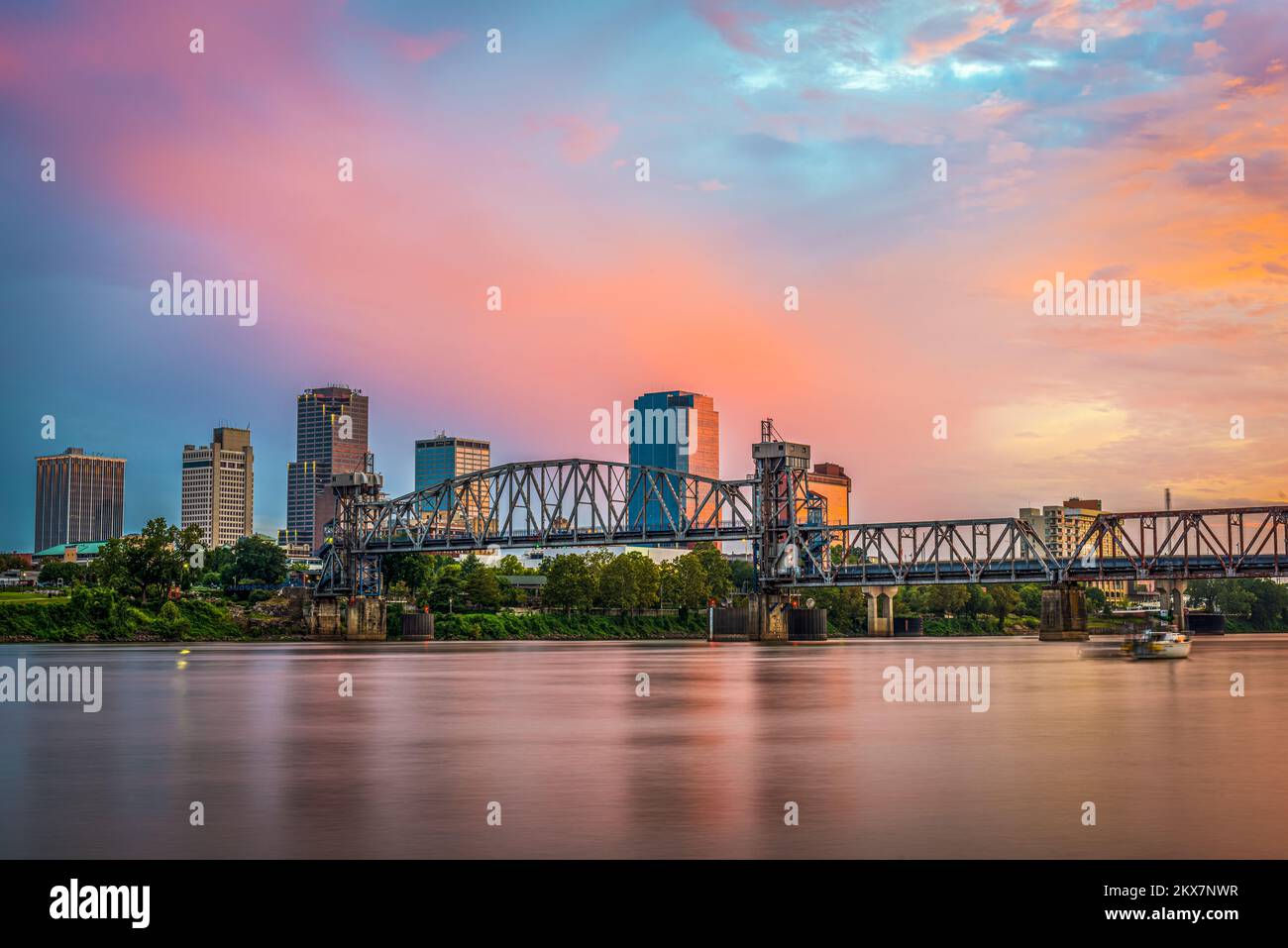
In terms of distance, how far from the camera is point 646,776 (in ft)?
97.5

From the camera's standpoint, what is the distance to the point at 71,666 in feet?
291

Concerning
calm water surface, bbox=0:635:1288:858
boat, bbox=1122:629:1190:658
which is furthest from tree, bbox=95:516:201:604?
calm water surface, bbox=0:635:1288:858

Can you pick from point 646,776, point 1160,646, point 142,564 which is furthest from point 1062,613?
point 646,776

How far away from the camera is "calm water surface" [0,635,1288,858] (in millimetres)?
21734

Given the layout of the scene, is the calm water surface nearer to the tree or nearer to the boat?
the boat

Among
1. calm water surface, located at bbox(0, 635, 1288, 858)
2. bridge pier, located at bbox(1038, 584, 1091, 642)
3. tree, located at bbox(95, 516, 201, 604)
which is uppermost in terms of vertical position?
tree, located at bbox(95, 516, 201, 604)

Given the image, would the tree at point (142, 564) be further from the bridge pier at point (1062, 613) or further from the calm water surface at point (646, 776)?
the calm water surface at point (646, 776)

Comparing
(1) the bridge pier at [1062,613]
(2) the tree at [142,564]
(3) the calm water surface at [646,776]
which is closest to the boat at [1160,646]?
(3) the calm water surface at [646,776]

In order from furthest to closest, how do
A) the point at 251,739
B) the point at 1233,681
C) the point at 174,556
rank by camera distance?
the point at 174,556
the point at 1233,681
the point at 251,739

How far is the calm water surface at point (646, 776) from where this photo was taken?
2173 cm
